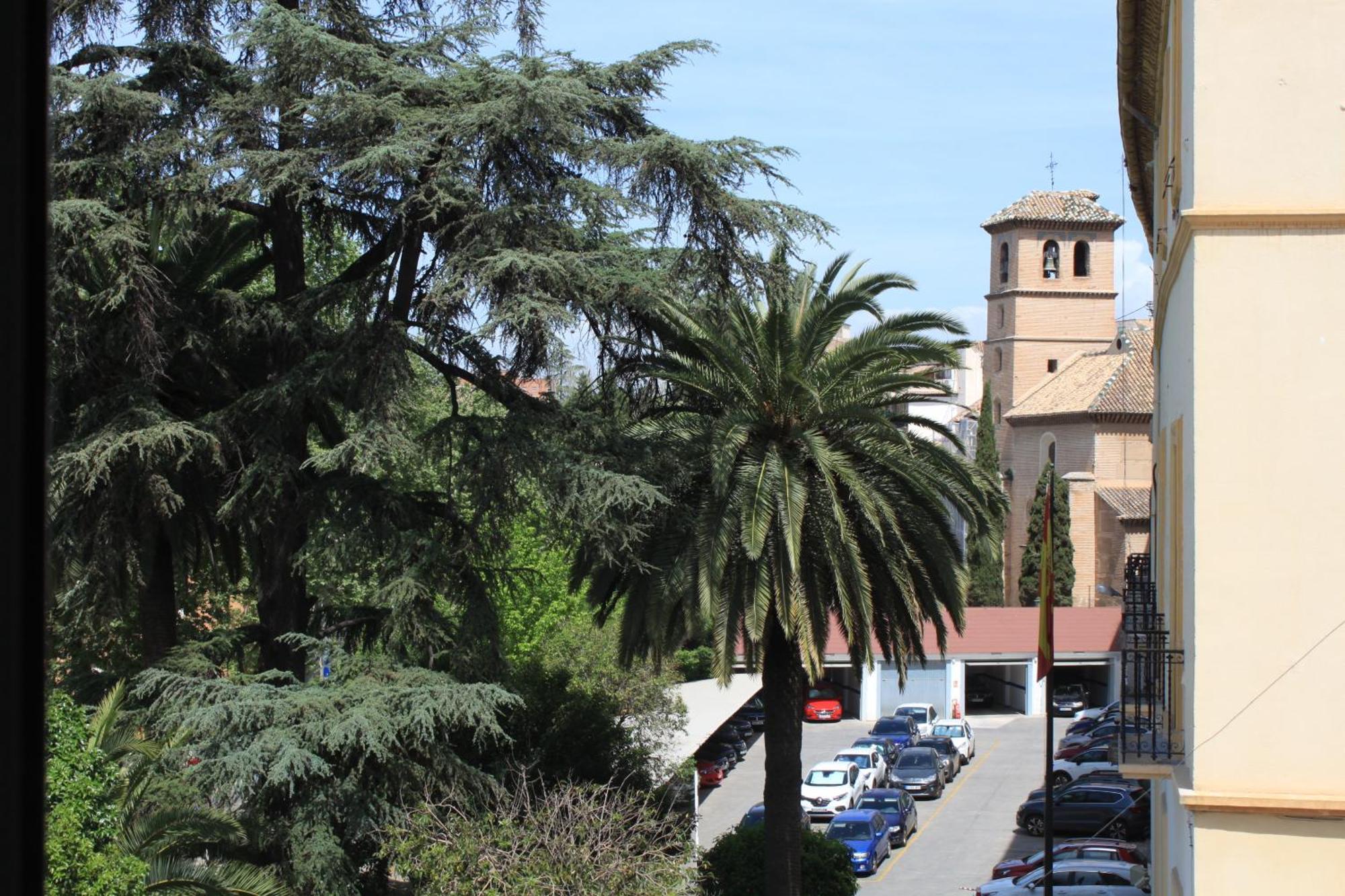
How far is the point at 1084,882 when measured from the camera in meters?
25.4

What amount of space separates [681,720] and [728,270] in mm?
12353

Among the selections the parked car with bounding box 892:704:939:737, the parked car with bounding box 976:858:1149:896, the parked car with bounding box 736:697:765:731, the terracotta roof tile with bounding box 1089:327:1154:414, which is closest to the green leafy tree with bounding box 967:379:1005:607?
the parked car with bounding box 892:704:939:737

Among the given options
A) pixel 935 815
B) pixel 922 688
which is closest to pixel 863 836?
pixel 935 815

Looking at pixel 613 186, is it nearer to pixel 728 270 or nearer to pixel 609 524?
pixel 728 270

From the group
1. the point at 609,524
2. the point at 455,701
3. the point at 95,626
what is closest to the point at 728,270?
the point at 609,524

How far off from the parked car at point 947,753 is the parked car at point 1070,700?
9.19m

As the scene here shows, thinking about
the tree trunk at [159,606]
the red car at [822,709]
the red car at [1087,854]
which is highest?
the tree trunk at [159,606]

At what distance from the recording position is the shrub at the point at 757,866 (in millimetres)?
20078

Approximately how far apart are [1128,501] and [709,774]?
103 ft

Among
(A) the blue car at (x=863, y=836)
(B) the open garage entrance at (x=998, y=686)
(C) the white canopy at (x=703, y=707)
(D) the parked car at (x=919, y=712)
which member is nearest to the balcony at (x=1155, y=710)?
(C) the white canopy at (x=703, y=707)

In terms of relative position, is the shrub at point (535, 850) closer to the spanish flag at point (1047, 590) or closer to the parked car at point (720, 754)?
the spanish flag at point (1047, 590)

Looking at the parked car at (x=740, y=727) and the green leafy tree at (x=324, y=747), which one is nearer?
the green leafy tree at (x=324, y=747)

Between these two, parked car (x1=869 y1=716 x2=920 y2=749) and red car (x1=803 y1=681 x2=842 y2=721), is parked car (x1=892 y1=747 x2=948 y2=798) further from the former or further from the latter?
red car (x1=803 y1=681 x2=842 y2=721)

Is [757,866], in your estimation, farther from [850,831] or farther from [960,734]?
[960,734]
